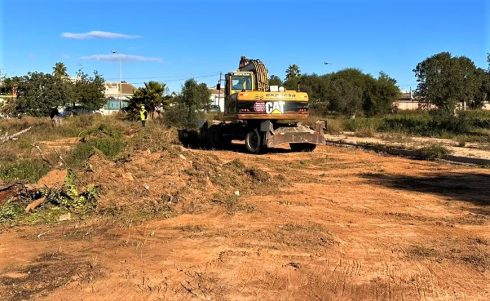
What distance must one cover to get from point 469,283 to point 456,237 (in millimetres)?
1972

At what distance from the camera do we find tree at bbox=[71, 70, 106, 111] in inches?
2061

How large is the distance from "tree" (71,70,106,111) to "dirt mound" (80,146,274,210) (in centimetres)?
4312

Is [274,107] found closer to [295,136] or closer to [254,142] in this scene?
[295,136]

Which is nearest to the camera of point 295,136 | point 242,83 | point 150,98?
point 295,136

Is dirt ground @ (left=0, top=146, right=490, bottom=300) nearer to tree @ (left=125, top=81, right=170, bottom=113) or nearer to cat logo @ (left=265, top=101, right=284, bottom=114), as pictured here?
cat logo @ (left=265, top=101, right=284, bottom=114)

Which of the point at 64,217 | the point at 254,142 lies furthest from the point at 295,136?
the point at 64,217

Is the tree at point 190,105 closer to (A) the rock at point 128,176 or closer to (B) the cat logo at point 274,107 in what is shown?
(B) the cat logo at point 274,107

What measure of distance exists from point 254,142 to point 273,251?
13.3m

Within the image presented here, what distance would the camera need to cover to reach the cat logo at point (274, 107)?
18734 millimetres

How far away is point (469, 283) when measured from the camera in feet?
17.9

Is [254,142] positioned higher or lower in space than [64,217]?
higher

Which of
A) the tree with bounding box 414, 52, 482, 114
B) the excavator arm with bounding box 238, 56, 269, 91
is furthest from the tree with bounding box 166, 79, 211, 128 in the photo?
the tree with bounding box 414, 52, 482, 114

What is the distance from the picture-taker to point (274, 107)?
18.8 m

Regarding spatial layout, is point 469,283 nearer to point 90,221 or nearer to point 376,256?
point 376,256
